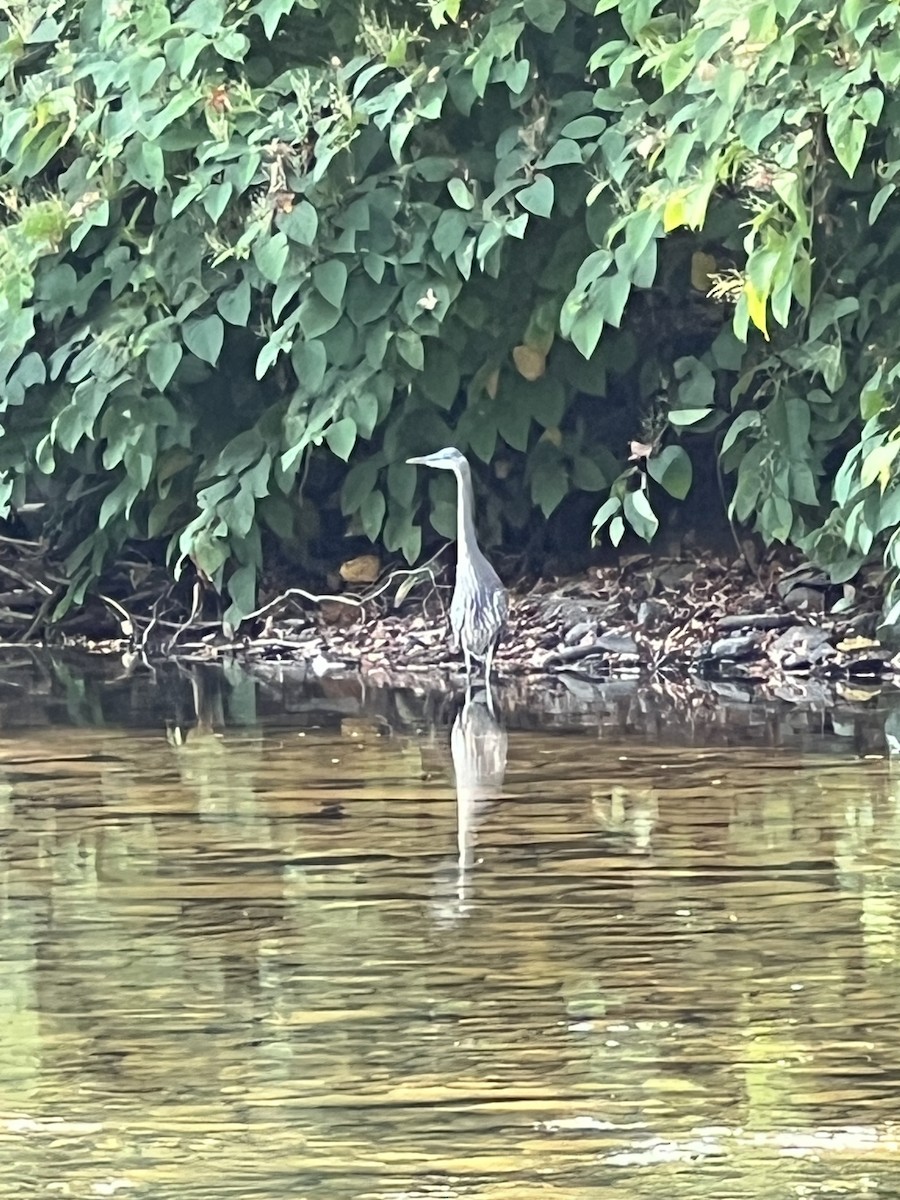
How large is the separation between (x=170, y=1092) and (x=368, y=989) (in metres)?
0.76

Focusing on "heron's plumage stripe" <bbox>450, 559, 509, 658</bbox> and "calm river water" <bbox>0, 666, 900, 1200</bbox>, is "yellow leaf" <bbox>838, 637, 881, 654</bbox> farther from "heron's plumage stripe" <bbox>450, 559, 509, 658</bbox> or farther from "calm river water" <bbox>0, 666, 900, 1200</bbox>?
"calm river water" <bbox>0, 666, 900, 1200</bbox>

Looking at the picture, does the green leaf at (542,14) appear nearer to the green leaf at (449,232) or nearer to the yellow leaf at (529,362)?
the green leaf at (449,232)

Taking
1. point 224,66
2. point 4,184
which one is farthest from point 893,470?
point 4,184

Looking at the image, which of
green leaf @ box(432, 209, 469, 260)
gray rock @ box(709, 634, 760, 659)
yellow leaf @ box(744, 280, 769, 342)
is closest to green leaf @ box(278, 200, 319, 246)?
green leaf @ box(432, 209, 469, 260)

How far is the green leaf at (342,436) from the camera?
34.3 feet

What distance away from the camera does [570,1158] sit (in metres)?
3.97

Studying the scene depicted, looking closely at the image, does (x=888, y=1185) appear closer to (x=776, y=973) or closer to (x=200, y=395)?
(x=776, y=973)

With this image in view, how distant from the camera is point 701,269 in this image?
10875 mm

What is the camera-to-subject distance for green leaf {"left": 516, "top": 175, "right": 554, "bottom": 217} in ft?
33.0

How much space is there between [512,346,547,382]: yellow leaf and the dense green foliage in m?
0.02

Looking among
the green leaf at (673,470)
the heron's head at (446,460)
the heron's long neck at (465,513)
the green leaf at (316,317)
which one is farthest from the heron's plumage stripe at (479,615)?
the green leaf at (316,317)

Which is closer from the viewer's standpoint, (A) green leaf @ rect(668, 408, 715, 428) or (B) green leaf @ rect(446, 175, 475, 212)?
(B) green leaf @ rect(446, 175, 475, 212)

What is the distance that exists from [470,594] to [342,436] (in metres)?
0.86

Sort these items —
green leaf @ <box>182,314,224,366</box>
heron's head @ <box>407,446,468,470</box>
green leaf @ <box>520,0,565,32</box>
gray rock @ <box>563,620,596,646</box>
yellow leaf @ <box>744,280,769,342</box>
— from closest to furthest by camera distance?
1. yellow leaf @ <box>744,280,769,342</box>
2. green leaf @ <box>520,0,565,32</box>
3. heron's head @ <box>407,446,468,470</box>
4. green leaf @ <box>182,314,224,366</box>
5. gray rock @ <box>563,620,596,646</box>
